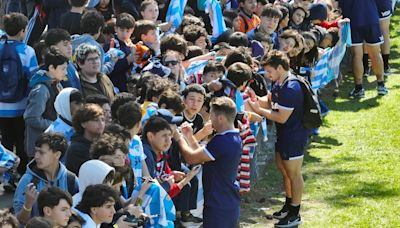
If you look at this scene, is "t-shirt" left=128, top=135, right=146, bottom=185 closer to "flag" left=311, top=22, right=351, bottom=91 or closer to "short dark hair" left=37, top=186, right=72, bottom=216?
"short dark hair" left=37, top=186, right=72, bottom=216

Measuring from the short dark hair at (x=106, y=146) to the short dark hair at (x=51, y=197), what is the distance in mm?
787

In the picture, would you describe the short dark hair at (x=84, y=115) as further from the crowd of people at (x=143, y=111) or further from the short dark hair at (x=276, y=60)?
the short dark hair at (x=276, y=60)

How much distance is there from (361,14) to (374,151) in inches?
136

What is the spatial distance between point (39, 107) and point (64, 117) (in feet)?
2.45

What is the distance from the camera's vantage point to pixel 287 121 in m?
11.3

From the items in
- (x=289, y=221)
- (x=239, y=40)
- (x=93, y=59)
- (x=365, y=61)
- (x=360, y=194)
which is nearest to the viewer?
(x=93, y=59)

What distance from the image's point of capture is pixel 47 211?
23.3 feet

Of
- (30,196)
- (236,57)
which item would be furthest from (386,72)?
(30,196)

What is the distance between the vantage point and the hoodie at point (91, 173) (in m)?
7.53

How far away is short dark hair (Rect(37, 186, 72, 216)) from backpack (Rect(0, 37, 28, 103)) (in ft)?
10.9

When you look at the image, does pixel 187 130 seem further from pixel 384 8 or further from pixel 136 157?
pixel 384 8

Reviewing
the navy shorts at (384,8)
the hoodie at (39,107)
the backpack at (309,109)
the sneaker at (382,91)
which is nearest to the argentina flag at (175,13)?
the backpack at (309,109)

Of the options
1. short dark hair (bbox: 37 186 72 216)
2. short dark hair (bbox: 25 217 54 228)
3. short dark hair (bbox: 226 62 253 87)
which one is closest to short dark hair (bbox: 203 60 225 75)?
short dark hair (bbox: 226 62 253 87)

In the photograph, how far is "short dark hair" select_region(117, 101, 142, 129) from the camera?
848cm
